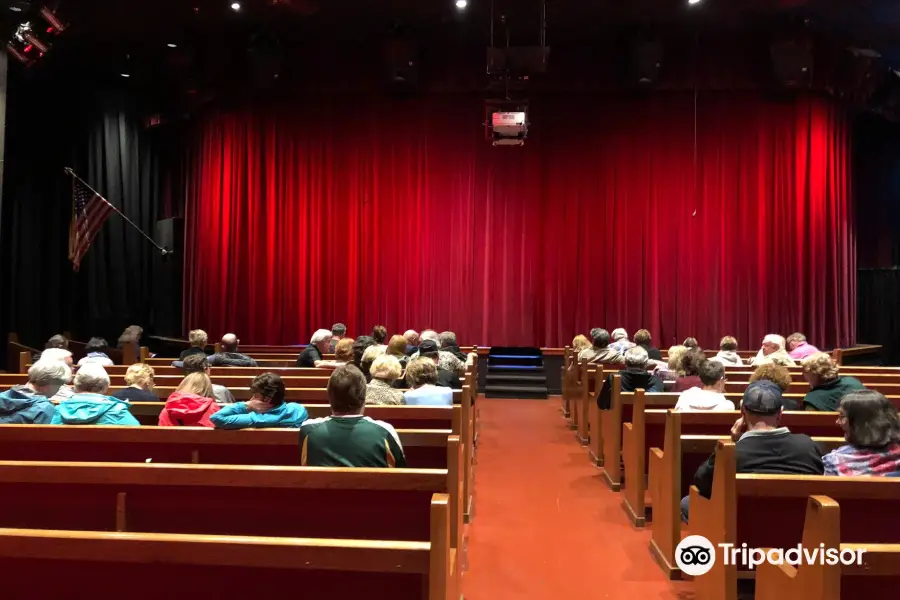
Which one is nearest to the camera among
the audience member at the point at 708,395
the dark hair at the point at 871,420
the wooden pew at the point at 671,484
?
the dark hair at the point at 871,420

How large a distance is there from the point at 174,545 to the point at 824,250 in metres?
11.8

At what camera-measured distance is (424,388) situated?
172 inches

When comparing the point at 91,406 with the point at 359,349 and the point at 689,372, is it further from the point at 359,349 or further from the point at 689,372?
the point at 689,372

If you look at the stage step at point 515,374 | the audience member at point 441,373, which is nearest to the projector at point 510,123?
the stage step at point 515,374

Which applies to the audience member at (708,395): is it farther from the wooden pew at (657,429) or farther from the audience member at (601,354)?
the audience member at (601,354)

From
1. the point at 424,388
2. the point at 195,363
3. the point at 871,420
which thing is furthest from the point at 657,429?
the point at 195,363

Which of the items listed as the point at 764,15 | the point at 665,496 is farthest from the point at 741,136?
the point at 665,496

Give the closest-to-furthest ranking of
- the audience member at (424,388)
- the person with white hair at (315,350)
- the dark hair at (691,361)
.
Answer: the audience member at (424,388)
the dark hair at (691,361)
the person with white hair at (315,350)

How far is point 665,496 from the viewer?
11.3ft

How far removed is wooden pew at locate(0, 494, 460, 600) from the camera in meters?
1.63

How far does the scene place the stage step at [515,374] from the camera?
31.5 ft

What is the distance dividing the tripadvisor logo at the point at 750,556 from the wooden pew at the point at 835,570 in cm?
1

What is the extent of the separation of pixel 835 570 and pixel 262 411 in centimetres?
242

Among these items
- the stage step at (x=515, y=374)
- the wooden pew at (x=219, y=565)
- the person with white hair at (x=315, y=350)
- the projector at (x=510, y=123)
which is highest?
the projector at (x=510, y=123)
